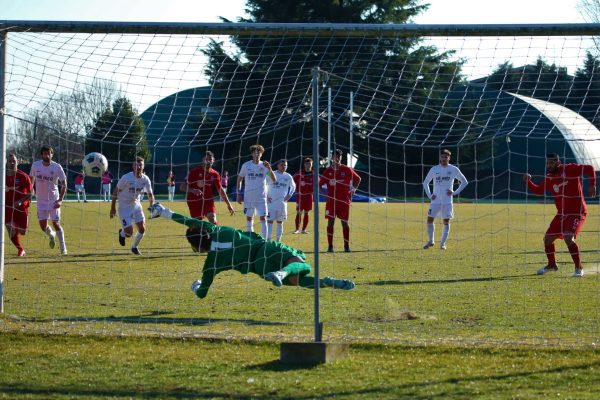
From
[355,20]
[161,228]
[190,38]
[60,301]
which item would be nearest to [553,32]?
[190,38]

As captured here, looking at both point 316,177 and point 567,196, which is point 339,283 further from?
point 567,196

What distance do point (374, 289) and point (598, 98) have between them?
11.3 ft

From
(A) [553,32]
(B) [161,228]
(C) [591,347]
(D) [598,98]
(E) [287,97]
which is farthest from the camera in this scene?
(B) [161,228]

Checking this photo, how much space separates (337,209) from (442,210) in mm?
2115

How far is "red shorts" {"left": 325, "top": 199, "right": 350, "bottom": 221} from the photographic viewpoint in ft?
58.3

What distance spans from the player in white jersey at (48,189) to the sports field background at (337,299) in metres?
0.67

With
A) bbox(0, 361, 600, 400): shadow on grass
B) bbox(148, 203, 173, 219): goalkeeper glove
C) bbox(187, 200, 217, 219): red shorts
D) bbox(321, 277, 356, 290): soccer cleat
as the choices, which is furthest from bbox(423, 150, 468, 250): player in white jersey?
bbox(0, 361, 600, 400): shadow on grass

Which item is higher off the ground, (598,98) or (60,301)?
(598,98)

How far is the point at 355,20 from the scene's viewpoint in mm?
38188

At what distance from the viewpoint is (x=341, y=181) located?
59.8 feet

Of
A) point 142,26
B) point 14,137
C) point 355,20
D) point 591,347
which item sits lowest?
point 591,347

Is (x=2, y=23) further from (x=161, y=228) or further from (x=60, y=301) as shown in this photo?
(x=161, y=228)

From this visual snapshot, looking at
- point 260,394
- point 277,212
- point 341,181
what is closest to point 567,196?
point 341,181

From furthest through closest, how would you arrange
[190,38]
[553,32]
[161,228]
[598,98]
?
1. [161,228]
2. [598,98]
3. [190,38]
4. [553,32]
